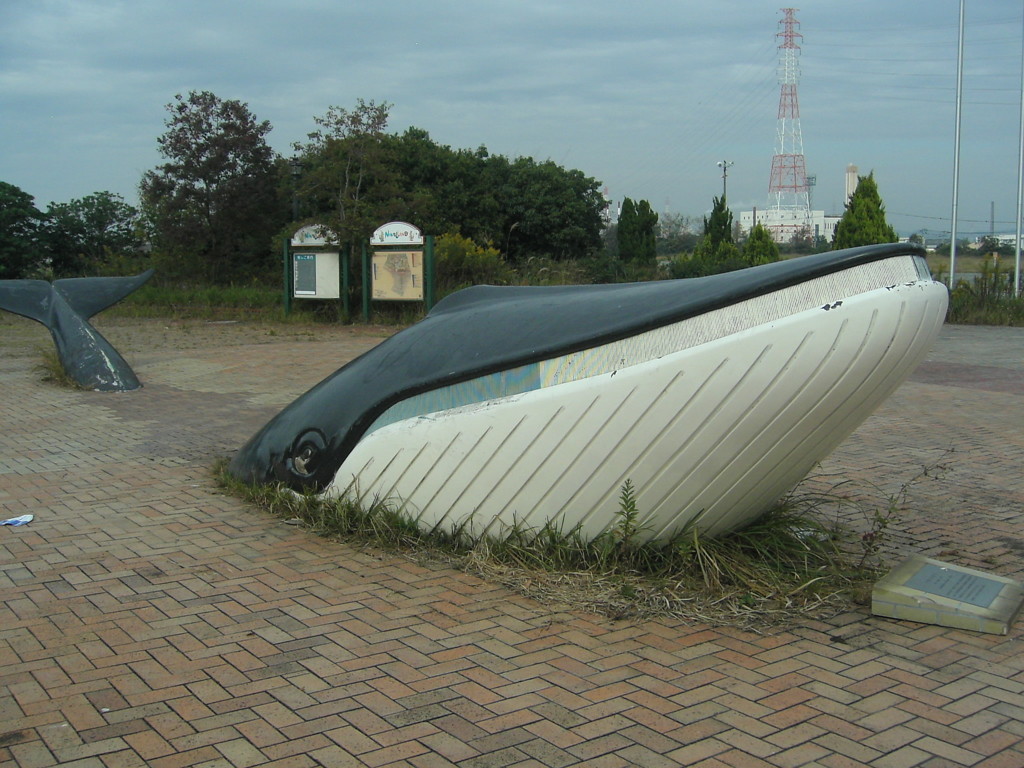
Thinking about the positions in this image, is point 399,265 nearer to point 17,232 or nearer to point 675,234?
point 17,232

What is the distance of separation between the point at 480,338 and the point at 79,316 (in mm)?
9252

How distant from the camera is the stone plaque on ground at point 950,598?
13.0ft

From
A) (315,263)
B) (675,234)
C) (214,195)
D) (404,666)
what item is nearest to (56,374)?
(315,263)

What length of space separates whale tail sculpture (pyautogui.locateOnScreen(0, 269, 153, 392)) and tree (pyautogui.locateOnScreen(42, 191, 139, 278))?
68.4 feet

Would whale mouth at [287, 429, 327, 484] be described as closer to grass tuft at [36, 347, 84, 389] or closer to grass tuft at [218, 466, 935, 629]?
grass tuft at [218, 466, 935, 629]

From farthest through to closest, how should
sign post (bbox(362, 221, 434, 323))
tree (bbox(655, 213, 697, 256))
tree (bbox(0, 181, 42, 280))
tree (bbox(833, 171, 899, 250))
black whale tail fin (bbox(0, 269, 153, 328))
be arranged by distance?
tree (bbox(655, 213, 697, 256)), tree (bbox(0, 181, 42, 280)), tree (bbox(833, 171, 899, 250)), sign post (bbox(362, 221, 434, 323)), black whale tail fin (bbox(0, 269, 153, 328))

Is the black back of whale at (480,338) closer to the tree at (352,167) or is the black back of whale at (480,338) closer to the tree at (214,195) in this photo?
the tree at (352,167)

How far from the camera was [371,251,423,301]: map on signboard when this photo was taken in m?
19.7

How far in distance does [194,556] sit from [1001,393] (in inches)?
375

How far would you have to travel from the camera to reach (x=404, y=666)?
3619 mm

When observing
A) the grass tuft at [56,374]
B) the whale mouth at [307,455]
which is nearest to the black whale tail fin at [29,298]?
the grass tuft at [56,374]

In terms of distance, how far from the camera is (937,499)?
6.24 metres

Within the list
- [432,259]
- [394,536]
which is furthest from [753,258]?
[394,536]

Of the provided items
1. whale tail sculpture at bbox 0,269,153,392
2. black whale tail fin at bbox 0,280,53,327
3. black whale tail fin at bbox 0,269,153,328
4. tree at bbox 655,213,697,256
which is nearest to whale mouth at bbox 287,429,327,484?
whale tail sculpture at bbox 0,269,153,392
